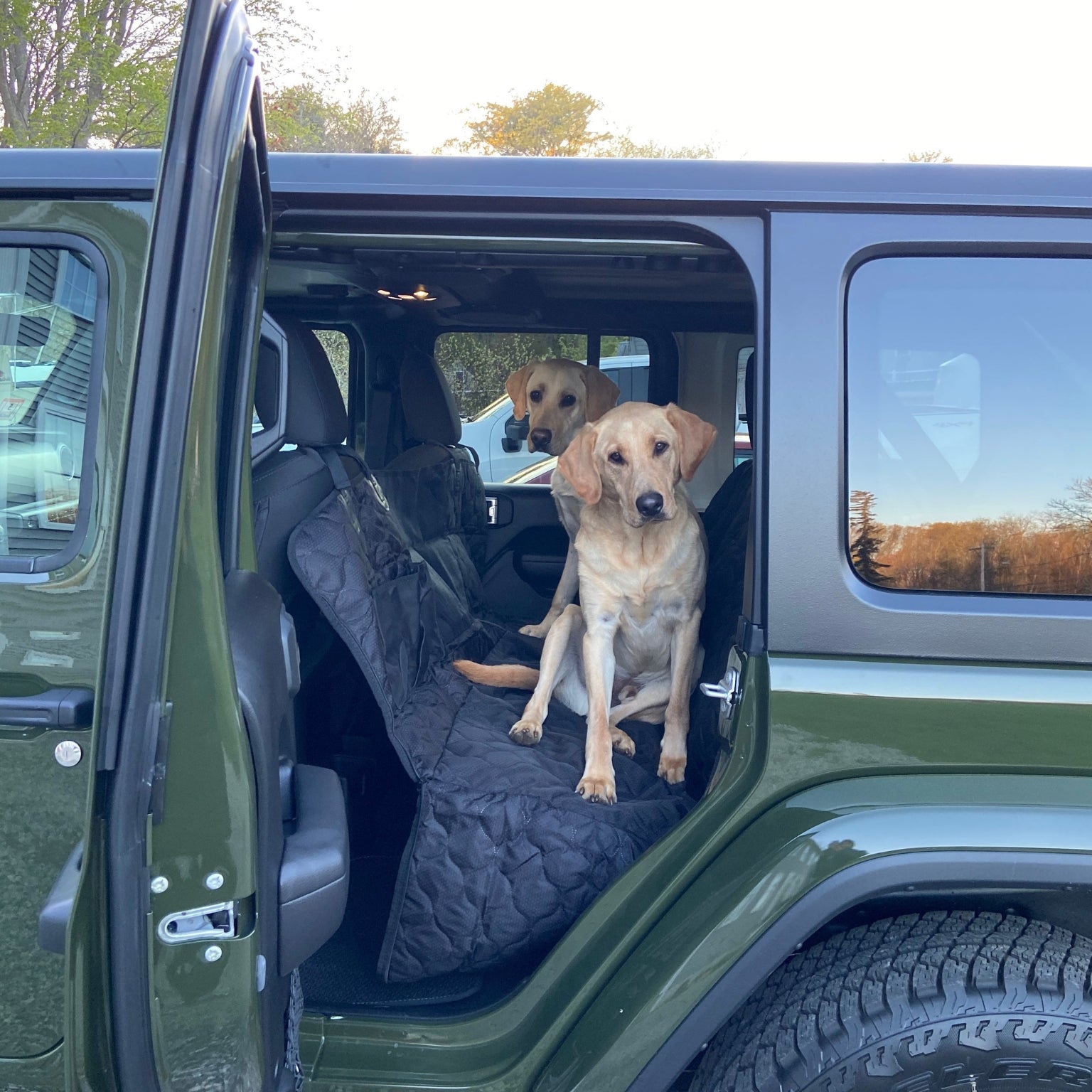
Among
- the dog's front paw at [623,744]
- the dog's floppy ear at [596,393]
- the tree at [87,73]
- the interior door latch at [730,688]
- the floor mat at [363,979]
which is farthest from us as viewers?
the tree at [87,73]

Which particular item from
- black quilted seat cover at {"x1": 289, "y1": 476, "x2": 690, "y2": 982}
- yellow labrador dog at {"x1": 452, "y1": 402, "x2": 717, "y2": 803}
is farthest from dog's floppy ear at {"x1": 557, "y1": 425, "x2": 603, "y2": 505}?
black quilted seat cover at {"x1": 289, "y1": 476, "x2": 690, "y2": 982}

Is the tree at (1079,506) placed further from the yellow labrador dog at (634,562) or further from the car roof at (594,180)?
the yellow labrador dog at (634,562)

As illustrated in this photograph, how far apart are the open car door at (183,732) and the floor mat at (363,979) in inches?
22.0

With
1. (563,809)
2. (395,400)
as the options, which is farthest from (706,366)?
(563,809)

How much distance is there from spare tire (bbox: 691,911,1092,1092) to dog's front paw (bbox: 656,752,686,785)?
3.24ft

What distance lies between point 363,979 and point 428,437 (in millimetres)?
2198

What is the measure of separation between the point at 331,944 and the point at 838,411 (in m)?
1.52

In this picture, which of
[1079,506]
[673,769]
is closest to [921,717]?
[1079,506]

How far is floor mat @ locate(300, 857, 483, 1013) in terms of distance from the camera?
1805 mm

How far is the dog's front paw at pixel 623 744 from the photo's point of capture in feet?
8.38

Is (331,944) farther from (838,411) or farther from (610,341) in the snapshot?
(610,341)

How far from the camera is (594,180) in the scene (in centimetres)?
144

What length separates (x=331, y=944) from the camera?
6.53 feet

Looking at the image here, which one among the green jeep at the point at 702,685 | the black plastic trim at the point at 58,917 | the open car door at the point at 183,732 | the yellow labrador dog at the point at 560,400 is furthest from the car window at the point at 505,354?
the black plastic trim at the point at 58,917
